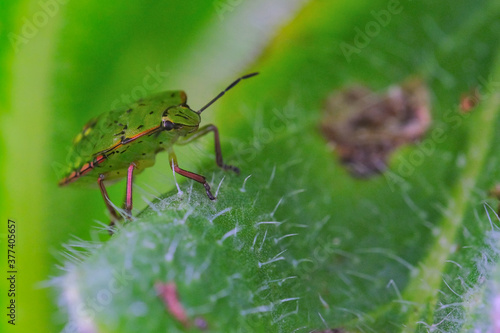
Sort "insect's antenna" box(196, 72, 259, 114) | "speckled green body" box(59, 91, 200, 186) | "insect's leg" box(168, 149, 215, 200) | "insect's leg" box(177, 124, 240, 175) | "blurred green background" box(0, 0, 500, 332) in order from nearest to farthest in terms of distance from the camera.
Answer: "insect's leg" box(168, 149, 215, 200) → "insect's leg" box(177, 124, 240, 175) → "blurred green background" box(0, 0, 500, 332) → "speckled green body" box(59, 91, 200, 186) → "insect's antenna" box(196, 72, 259, 114)

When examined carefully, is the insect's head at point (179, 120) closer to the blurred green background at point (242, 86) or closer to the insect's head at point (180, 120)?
the insect's head at point (180, 120)

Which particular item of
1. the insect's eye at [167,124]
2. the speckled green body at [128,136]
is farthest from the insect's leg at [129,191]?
the insect's eye at [167,124]

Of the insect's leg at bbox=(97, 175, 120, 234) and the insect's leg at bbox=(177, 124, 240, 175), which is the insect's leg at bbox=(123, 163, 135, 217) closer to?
the insect's leg at bbox=(97, 175, 120, 234)

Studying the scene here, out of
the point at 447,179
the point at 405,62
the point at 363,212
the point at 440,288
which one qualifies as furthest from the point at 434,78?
the point at 440,288

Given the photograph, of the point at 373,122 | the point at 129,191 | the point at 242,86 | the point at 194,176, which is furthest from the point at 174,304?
the point at 373,122

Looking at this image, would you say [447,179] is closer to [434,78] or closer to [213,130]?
[434,78]

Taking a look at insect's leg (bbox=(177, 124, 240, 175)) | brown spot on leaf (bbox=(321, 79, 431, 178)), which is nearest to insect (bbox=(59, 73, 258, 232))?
insect's leg (bbox=(177, 124, 240, 175))

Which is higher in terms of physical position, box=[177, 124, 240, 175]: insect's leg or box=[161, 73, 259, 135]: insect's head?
box=[161, 73, 259, 135]: insect's head

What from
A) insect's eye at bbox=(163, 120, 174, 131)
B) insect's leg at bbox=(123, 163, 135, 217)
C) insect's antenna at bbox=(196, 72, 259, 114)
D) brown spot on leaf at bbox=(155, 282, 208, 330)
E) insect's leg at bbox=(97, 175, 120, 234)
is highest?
insect's antenna at bbox=(196, 72, 259, 114)
